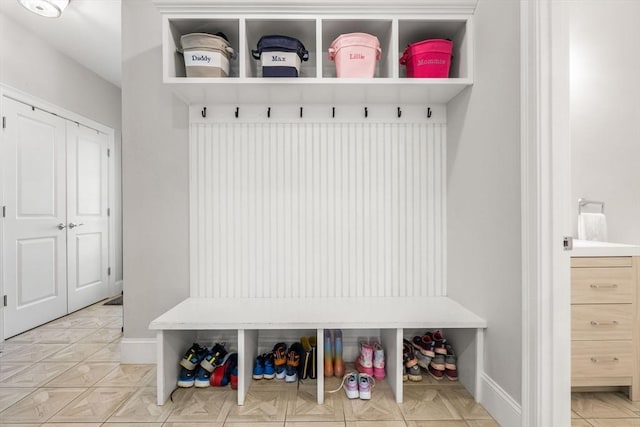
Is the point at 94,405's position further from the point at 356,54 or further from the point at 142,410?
the point at 356,54

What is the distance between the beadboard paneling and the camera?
2.18 meters

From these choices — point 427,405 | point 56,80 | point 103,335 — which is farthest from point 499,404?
point 56,80

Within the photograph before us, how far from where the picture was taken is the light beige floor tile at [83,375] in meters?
1.94

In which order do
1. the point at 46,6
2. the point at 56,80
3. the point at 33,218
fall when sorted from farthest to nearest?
the point at 56,80, the point at 33,218, the point at 46,6

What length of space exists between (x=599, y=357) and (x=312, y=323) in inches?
57.8

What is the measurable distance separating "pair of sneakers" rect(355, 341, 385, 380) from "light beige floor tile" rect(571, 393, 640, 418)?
0.96 m

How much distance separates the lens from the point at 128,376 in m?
2.02

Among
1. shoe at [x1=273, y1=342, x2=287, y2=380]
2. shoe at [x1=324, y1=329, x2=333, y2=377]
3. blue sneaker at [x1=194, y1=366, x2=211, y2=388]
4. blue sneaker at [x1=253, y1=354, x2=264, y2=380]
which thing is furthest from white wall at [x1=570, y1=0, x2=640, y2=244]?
blue sneaker at [x1=194, y1=366, x2=211, y2=388]

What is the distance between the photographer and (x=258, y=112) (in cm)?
217

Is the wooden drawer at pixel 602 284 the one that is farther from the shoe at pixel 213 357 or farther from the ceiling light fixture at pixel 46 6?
the ceiling light fixture at pixel 46 6

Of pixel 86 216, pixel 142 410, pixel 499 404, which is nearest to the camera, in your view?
pixel 499 404

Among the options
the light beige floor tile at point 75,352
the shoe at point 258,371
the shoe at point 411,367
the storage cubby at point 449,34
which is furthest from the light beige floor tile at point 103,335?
the storage cubby at point 449,34

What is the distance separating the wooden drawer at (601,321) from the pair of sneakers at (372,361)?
995 millimetres

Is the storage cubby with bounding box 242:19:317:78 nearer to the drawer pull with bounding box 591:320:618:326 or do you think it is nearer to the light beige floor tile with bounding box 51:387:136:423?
the light beige floor tile with bounding box 51:387:136:423
